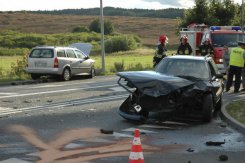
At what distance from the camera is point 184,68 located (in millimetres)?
12023

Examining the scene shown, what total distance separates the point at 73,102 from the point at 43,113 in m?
2.42

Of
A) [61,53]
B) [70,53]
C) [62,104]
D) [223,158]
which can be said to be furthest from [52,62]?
[223,158]

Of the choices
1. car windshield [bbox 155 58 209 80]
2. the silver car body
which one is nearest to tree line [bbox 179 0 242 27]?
the silver car body

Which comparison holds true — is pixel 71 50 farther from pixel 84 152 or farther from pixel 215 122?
pixel 84 152

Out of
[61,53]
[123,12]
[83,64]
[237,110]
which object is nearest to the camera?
[237,110]

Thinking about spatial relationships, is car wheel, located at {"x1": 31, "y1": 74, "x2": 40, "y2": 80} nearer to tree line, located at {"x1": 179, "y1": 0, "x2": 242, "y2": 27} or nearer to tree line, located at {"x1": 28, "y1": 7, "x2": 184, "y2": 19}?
tree line, located at {"x1": 179, "y1": 0, "x2": 242, "y2": 27}

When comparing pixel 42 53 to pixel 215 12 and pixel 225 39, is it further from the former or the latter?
pixel 215 12

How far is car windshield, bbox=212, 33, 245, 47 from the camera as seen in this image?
2227 cm

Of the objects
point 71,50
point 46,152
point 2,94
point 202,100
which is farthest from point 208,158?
point 71,50

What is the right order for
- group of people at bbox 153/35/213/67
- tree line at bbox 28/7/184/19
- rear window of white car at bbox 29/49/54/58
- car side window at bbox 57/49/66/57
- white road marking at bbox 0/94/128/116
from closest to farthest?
white road marking at bbox 0/94/128/116 < group of people at bbox 153/35/213/67 < rear window of white car at bbox 29/49/54/58 < car side window at bbox 57/49/66/57 < tree line at bbox 28/7/184/19

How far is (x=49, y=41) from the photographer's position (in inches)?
3637

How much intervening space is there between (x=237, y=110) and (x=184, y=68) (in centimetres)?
Result: 168

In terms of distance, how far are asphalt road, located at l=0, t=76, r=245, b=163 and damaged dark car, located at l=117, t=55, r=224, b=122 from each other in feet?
1.01

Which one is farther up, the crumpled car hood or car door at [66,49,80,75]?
the crumpled car hood
